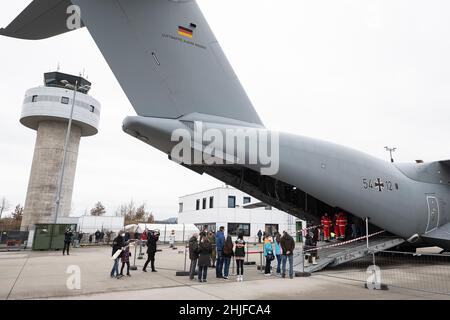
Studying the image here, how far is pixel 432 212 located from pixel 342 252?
4210 millimetres

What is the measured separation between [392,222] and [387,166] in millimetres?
1931

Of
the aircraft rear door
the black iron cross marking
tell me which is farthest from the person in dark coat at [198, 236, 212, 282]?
the aircraft rear door

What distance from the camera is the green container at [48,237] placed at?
1839 cm

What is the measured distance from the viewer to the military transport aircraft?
663 centimetres

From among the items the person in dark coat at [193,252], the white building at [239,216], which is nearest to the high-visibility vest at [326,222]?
the person in dark coat at [193,252]

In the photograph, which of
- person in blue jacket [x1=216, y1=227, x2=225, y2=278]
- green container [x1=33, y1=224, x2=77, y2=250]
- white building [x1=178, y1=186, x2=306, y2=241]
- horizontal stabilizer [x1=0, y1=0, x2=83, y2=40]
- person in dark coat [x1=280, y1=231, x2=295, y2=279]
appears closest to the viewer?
horizontal stabilizer [x1=0, y1=0, x2=83, y2=40]

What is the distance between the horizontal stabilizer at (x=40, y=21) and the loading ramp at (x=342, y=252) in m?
8.36

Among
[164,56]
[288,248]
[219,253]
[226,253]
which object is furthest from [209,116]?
[288,248]

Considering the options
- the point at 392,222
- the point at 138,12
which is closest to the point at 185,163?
the point at 138,12

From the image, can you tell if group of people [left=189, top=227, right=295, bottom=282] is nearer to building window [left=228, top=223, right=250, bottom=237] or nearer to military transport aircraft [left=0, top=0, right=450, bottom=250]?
military transport aircraft [left=0, top=0, right=450, bottom=250]

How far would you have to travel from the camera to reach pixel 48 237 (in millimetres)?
18578

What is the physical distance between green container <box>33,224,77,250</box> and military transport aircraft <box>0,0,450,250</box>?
547 inches

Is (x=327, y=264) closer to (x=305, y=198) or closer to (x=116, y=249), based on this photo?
(x=305, y=198)

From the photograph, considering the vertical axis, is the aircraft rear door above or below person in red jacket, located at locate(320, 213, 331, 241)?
above
